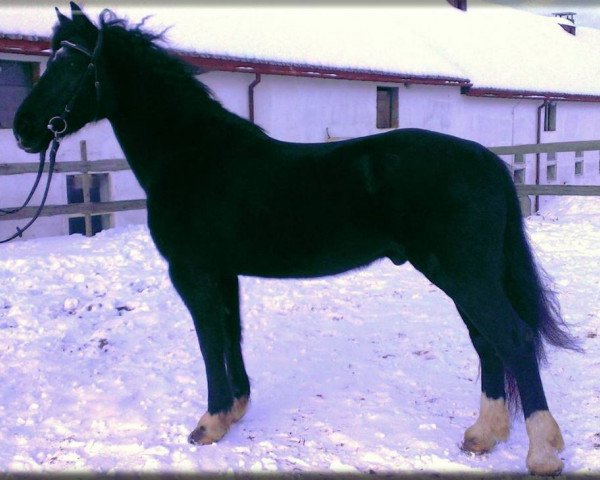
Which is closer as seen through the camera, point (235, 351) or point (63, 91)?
point (63, 91)

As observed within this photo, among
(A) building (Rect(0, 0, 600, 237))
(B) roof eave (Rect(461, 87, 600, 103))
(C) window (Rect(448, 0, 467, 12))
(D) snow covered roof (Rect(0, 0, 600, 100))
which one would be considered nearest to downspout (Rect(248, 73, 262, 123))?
(A) building (Rect(0, 0, 600, 237))

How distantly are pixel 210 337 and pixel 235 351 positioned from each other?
373 millimetres

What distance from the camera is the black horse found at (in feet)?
10.5

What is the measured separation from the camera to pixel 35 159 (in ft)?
33.1

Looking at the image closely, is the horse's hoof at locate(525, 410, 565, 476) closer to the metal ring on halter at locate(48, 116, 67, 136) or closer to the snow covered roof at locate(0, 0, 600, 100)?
the metal ring on halter at locate(48, 116, 67, 136)

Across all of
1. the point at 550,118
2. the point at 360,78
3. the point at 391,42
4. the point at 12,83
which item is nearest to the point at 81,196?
the point at 12,83

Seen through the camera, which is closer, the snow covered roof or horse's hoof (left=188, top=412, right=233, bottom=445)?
horse's hoof (left=188, top=412, right=233, bottom=445)

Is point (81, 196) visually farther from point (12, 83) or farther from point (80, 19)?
point (80, 19)

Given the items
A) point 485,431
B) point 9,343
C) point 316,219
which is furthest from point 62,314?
point 485,431

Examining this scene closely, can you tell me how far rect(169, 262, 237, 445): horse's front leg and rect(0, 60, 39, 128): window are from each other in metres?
7.36

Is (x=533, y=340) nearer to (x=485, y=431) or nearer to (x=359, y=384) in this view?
(x=485, y=431)

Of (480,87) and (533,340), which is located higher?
(480,87)

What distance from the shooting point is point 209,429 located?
3600 mm

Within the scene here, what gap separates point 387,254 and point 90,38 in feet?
6.86
